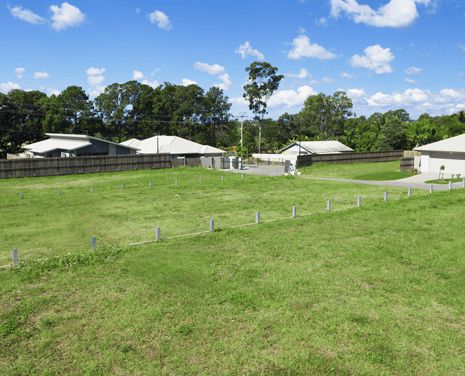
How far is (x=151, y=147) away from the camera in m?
63.3

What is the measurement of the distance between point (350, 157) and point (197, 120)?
4648 cm

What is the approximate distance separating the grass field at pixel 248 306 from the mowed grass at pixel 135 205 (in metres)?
3.11

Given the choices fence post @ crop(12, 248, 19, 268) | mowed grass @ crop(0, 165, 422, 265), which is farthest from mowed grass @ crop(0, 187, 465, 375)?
mowed grass @ crop(0, 165, 422, 265)

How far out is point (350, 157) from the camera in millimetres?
58500

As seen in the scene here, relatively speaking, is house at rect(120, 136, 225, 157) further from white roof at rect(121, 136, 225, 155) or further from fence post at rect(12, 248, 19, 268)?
fence post at rect(12, 248, 19, 268)

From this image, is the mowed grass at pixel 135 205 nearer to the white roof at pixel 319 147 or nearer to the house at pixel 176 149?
the house at pixel 176 149

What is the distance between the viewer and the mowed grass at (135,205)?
17.9m

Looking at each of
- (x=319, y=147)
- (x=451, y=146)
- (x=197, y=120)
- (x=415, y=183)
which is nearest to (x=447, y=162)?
(x=451, y=146)

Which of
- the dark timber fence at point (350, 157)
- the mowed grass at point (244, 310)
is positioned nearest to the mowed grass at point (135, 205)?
the mowed grass at point (244, 310)

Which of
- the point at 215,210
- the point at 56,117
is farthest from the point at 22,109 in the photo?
the point at 215,210

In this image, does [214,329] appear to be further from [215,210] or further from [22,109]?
[22,109]

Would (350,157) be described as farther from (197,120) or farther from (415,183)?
(197,120)

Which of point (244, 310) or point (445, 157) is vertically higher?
point (445, 157)

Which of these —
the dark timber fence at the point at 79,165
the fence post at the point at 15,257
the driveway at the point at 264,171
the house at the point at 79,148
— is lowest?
the fence post at the point at 15,257
